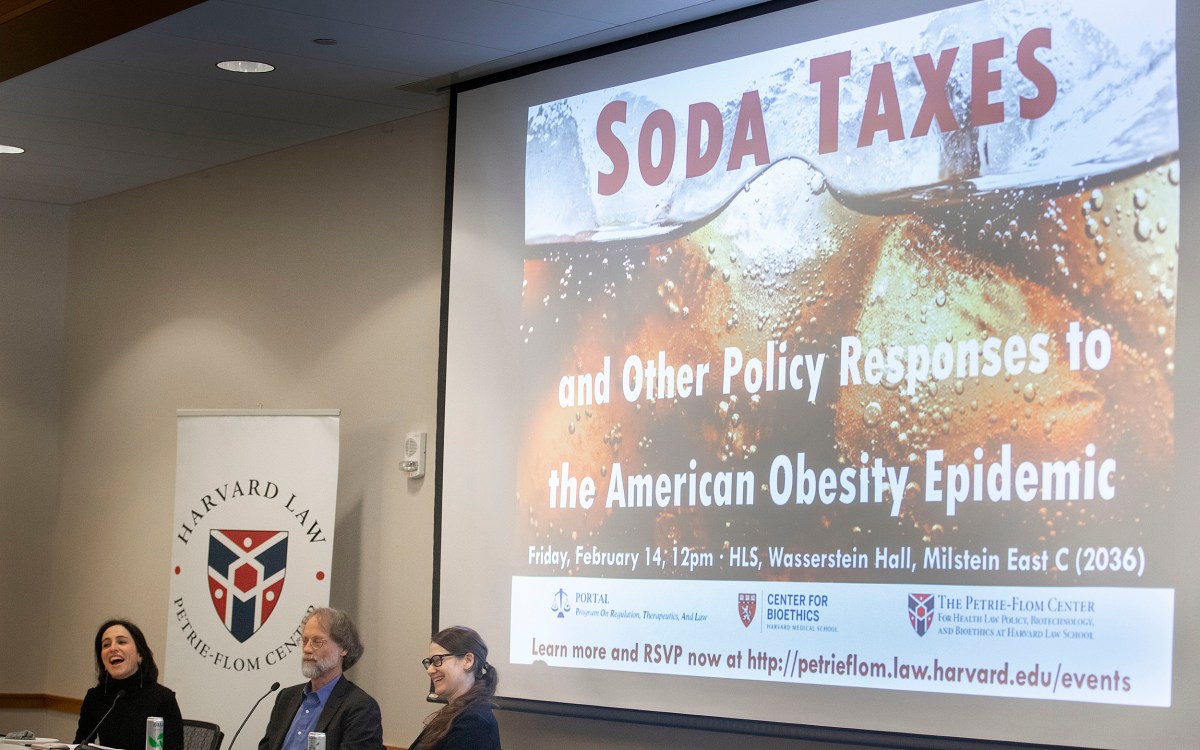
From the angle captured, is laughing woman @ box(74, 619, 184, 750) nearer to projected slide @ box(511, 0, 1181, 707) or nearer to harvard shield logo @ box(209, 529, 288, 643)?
harvard shield logo @ box(209, 529, 288, 643)

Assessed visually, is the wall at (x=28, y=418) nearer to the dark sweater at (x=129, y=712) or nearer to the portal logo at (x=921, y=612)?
the dark sweater at (x=129, y=712)

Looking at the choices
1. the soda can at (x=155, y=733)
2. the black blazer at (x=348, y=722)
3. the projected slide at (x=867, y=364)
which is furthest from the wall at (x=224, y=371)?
the soda can at (x=155, y=733)

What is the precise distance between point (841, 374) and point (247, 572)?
9.41ft

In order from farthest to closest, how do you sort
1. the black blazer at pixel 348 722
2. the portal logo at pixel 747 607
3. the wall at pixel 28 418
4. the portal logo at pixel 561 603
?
the wall at pixel 28 418 → the portal logo at pixel 561 603 → the black blazer at pixel 348 722 → the portal logo at pixel 747 607

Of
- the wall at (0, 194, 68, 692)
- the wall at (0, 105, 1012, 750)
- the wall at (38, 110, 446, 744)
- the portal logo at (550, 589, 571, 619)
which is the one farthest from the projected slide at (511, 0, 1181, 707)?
the wall at (0, 194, 68, 692)

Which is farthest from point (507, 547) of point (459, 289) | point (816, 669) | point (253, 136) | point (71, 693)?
point (71, 693)

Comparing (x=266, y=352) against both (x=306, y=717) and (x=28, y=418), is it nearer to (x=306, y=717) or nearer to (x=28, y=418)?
(x=28, y=418)

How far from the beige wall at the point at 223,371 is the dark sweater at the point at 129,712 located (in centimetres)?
69

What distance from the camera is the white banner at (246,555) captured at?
5.76m

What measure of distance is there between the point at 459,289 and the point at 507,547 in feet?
3.26

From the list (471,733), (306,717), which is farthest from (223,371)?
(471,733)

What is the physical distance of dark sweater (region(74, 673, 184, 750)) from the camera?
520 centimetres

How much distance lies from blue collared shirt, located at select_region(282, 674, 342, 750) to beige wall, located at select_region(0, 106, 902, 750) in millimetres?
786

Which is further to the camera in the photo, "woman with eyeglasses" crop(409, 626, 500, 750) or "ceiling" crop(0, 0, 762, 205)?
"ceiling" crop(0, 0, 762, 205)
